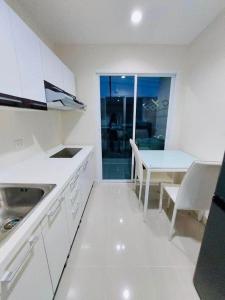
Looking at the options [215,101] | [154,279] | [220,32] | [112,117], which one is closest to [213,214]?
[154,279]

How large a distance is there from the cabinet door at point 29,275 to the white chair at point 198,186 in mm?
1312

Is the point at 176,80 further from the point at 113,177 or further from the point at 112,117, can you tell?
the point at 113,177

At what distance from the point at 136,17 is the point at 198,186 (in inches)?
83.4

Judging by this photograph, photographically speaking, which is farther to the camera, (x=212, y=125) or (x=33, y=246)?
(x=212, y=125)

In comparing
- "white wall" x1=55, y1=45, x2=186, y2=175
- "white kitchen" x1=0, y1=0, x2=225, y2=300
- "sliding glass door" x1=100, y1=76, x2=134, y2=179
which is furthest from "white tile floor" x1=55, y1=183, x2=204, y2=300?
"white wall" x1=55, y1=45, x2=186, y2=175

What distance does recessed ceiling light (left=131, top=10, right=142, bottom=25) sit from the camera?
170cm

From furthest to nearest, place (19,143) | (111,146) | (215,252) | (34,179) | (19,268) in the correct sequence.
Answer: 1. (111,146)
2. (19,143)
3. (34,179)
4. (215,252)
5. (19,268)

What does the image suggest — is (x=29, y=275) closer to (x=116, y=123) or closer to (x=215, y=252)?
(x=215, y=252)

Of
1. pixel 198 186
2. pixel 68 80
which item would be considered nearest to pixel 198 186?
pixel 198 186

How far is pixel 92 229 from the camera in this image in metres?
1.83

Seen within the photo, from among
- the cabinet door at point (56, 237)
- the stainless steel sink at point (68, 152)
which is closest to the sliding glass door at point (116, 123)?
Answer: the stainless steel sink at point (68, 152)

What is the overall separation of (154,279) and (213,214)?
34.6 inches

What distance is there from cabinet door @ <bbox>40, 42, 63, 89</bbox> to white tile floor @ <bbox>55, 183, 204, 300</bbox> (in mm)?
1844

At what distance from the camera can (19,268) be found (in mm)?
684
